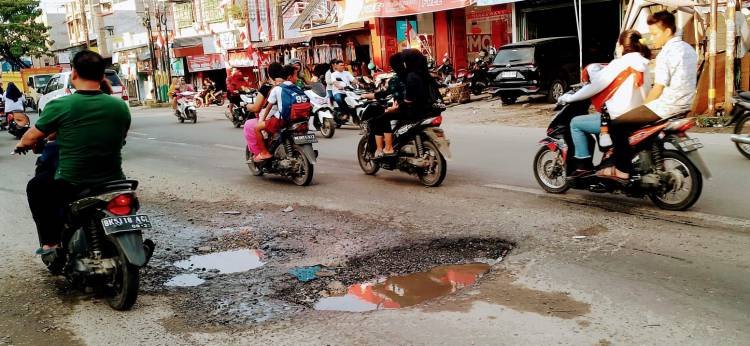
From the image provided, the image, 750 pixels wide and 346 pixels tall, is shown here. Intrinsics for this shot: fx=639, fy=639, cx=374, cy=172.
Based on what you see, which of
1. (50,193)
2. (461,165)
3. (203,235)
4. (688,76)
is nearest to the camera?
(50,193)

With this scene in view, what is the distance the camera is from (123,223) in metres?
4.07

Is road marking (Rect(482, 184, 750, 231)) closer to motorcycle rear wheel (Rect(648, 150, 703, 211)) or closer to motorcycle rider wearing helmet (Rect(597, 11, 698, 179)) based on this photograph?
motorcycle rear wheel (Rect(648, 150, 703, 211))

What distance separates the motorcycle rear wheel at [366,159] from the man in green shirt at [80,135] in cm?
469

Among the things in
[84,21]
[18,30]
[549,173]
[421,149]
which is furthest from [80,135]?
[84,21]

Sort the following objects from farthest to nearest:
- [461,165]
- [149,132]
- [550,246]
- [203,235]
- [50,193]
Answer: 1. [149,132]
2. [461,165]
3. [203,235]
4. [550,246]
5. [50,193]

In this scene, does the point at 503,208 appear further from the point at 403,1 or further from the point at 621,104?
the point at 403,1

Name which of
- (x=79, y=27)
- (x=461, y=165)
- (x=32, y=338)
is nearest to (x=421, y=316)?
(x=32, y=338)

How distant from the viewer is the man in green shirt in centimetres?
409

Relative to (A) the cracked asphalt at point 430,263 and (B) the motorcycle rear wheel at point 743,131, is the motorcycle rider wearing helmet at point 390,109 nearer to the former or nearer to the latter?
(A) the cracked asphalt at point 430,263

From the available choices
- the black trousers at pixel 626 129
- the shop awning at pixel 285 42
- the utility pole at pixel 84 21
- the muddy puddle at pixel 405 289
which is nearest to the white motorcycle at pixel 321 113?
the black trousers at pixel 626 129

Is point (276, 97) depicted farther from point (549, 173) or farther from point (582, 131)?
point (582, 131)

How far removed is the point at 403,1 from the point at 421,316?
816 inches

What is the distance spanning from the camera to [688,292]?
13.2 feet

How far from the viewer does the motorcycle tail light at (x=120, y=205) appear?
415 centimetres
